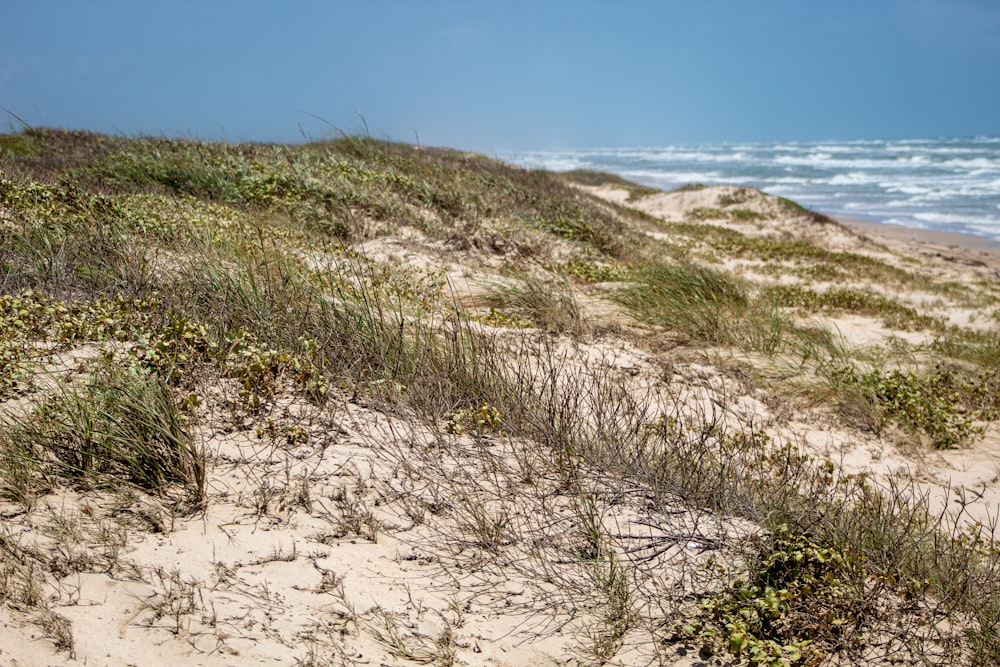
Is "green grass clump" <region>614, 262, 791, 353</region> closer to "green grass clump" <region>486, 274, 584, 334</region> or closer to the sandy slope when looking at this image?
"green grass clump" <region>486, 274, 584, 334</region>

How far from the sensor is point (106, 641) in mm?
2234

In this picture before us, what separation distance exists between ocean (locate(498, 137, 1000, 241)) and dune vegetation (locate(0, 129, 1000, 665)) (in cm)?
1041

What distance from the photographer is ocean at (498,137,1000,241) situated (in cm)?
2986

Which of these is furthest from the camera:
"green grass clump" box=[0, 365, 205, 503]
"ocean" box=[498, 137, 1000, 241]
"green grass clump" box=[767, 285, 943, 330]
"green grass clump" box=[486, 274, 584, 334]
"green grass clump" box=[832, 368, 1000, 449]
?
"ocean" box=[498, 137, 1000, 241]

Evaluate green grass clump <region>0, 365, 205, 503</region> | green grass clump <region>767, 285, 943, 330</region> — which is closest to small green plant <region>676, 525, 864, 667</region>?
green grass clump <region>0, 365, 205, 503</region>

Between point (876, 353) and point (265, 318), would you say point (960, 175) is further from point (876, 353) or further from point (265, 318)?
point (265, 318)

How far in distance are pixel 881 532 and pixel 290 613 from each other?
2726 mm

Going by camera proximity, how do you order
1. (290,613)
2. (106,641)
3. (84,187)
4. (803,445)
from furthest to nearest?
Result: (84,187) → (803,445) → (290,613) → (106,641)

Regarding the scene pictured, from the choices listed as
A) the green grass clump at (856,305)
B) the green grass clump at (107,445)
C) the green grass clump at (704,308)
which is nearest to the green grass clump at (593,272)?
the green grass clump at (704,308)

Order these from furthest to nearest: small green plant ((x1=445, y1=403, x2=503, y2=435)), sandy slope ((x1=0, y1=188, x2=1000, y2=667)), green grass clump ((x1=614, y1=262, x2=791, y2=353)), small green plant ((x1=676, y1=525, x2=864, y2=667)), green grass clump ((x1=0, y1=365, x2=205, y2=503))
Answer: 1. green grass clump ((x1=614, y1=262, x2=791, y2=353))
2. small green plant ((x1=445, y1=403, x2=503, y2=435))
3. green grass clump ((x1=0, y1=365, x2=205, y2=503))
4. small green plant ((x1=676, y1=525, x2=864, y2=667))
5. sandy slope ((x1=0, y1=188, x2=1000, y2=667))

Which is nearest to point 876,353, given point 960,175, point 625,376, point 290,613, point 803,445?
point 803,445

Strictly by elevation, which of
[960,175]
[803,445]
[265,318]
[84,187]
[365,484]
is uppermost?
[960,175]

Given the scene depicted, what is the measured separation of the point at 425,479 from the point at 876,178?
5047cm

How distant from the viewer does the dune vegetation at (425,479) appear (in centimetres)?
252
